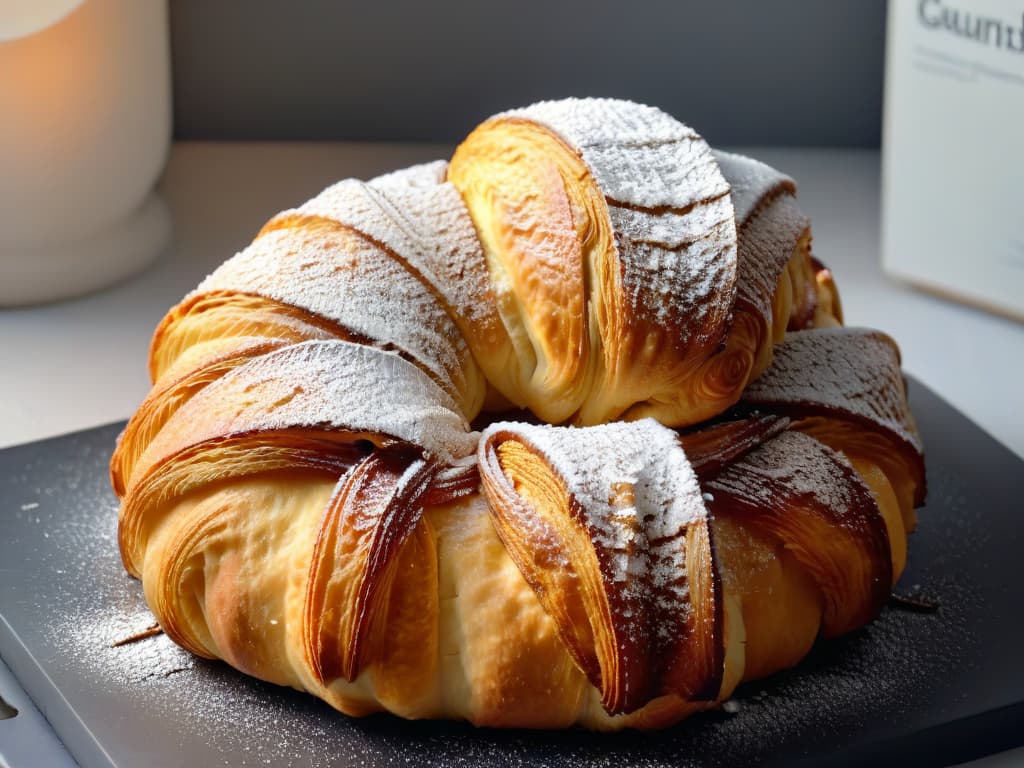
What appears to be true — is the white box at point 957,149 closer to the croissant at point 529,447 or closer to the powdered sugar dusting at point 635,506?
the croissant at point 529,447

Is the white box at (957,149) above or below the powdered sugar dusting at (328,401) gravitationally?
below

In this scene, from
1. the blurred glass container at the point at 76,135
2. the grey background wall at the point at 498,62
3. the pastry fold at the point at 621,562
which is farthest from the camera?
the grey background wall at the point at 498,62

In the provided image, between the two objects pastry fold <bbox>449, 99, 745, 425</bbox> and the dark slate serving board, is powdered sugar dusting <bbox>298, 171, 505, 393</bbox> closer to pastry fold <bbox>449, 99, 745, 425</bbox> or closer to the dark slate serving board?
pastry fold <bbox>449, 99, 745, 425</bbox>

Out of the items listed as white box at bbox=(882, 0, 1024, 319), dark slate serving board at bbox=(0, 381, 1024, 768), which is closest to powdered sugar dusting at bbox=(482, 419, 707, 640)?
dark slate serving board at bbox=(0, 381, 1024, 768)

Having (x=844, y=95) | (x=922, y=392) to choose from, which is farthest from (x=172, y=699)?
(x=844, y=95)

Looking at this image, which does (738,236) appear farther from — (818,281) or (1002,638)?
(1002,638)

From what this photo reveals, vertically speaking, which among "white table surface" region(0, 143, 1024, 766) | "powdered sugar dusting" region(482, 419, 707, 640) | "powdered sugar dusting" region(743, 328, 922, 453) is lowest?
"white table surface" region(0, 143, 1024, 766)

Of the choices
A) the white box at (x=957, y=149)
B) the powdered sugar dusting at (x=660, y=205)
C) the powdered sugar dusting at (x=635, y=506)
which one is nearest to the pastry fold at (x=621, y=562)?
the powdered sugar dusting at (x=635, y=506)
